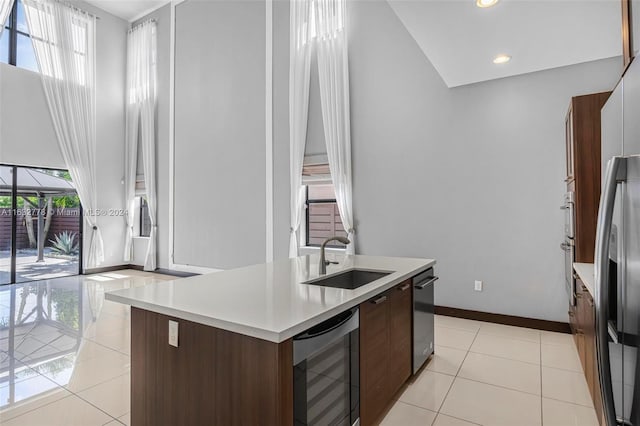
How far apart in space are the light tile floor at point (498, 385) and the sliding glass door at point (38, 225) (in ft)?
23.7

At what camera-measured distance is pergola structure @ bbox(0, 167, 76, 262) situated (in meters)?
6.37

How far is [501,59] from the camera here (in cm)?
342

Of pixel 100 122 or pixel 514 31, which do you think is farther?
pixel 100 122

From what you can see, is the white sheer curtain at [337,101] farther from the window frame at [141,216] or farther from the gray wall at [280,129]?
the window frame at [141,216]

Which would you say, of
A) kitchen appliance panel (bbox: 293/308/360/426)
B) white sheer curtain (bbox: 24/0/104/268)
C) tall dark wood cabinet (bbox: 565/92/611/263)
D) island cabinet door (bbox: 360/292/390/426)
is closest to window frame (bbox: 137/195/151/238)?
white sheer curtain (bbox: 24/0/104/268)

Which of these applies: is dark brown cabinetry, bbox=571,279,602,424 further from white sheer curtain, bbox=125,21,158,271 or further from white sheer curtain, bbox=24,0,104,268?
white sheer curtain, bbox=24,0,104,268

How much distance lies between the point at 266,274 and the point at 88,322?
3.09 meters

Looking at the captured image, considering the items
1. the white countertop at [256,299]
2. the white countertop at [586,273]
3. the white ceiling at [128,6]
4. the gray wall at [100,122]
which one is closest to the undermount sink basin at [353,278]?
the white countertop at [256,299]

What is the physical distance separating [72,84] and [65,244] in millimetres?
3158

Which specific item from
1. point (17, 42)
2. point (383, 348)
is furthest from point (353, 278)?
point (17, 42)

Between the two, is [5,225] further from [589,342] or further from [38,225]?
[589,342]

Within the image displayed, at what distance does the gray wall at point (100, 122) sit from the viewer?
249 inches

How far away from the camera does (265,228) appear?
6016 millimetres

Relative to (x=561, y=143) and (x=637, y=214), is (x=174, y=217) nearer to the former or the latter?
(x=561, y=143)
